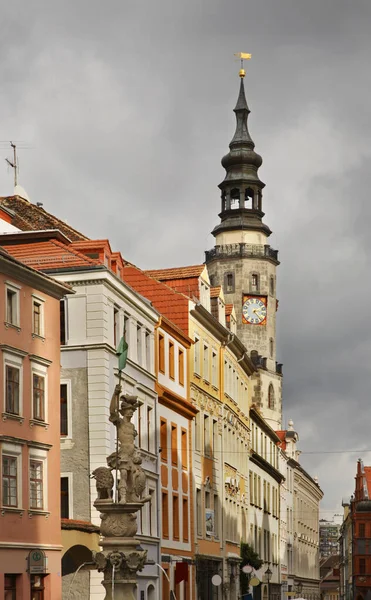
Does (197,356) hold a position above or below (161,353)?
above

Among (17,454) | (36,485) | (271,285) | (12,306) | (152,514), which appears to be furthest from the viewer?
(271,285)

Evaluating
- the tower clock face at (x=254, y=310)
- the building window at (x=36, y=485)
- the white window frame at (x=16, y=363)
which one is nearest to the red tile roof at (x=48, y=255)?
the white window frame at (x=16, y=363)

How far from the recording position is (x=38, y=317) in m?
44.6

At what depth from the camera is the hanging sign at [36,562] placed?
41469mm

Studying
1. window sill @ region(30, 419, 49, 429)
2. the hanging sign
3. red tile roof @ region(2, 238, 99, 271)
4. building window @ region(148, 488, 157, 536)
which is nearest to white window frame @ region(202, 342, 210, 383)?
building window @ region(148, 488, 157, 536)

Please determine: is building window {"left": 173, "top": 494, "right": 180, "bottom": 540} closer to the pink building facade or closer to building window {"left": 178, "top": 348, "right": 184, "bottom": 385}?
building window {"left": 178, "top": 348, "right": 184, "bottom": 385}

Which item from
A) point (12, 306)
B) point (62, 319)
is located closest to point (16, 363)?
point (12, 306)

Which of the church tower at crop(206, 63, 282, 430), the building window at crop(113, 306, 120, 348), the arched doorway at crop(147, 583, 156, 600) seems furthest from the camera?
the church tower at crop(206, 63, 282, 430)

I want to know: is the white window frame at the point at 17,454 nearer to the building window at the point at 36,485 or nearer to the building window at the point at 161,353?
the building window at the point at 36,485

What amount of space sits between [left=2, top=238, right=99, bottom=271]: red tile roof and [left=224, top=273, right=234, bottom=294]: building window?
305 feet

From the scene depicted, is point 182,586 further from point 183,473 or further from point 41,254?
point 41,254

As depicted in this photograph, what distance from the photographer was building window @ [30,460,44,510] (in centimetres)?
4255

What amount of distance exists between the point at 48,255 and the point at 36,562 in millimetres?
12601

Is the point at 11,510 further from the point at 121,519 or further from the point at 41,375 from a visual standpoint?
the point at 121,519
